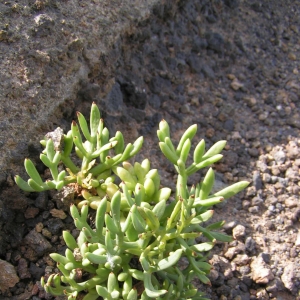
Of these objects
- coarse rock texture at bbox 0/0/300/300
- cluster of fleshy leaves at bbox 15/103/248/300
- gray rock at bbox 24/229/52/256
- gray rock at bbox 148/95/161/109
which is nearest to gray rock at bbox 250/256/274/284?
coarse rock texture at bbox 0/0/300/300

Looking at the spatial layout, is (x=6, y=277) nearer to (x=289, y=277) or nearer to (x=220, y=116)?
(x=289, y=277)

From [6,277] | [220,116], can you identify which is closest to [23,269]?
[6,277]

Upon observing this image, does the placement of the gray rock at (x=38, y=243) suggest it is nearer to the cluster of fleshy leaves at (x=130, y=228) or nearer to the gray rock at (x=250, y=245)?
the cluster of fleshy leaves at (x=130, y=228)

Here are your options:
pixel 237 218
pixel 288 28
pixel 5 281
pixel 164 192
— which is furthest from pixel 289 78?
pixel 5 281

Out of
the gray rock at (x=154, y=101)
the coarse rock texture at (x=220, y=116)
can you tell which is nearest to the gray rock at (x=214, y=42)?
the coarse rock texture at (x=220, y=116)

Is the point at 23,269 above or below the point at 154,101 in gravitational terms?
below

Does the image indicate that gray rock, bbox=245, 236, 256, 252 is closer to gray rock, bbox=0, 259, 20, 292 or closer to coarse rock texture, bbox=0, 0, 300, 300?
coarse rock texture, bbox=0, 0, 300, 300

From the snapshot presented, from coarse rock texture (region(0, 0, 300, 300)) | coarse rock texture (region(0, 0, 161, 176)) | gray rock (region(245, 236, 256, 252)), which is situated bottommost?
gray rock (region(245, 236, 256, 252))
